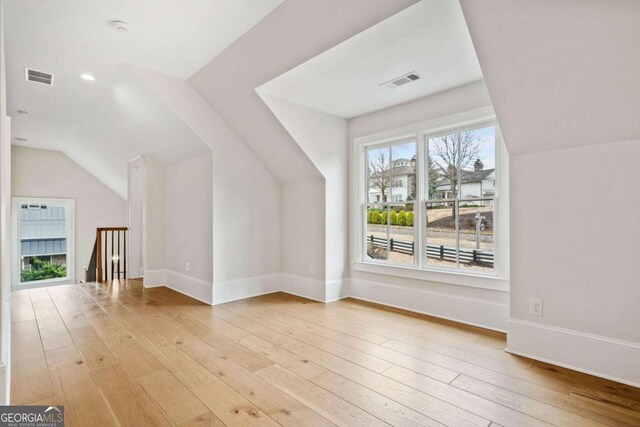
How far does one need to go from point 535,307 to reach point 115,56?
4.35 metres

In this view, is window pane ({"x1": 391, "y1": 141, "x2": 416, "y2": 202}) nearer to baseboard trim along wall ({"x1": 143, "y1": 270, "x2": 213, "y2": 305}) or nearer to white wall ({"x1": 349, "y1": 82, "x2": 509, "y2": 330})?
white wall ({"x1": 349, "y1": 82, "x2": 509, "y2": 330})

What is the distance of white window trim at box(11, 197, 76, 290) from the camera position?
7035mm

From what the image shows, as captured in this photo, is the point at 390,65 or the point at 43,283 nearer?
the point at 390,65

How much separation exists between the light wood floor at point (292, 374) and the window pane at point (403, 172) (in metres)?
1.37

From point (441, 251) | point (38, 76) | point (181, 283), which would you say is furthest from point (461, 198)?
point (38, 76)

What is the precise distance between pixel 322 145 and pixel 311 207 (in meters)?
0.83

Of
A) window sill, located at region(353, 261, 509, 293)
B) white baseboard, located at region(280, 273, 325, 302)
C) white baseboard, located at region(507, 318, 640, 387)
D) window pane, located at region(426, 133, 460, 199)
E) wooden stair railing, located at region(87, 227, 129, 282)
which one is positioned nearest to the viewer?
white baseboard, located at region(507, 318, 640, 387)

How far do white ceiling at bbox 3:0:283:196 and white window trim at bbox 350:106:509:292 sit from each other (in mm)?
2006

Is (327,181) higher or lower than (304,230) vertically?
higher

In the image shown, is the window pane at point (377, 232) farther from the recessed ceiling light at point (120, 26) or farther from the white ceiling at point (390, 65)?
the recessed ceiling light at point (120, 26)

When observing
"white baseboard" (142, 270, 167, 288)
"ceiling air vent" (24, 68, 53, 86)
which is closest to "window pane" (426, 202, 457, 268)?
"white baseboard" (142, 270, 167, 288)

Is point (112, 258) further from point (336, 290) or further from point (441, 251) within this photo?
point (441, 251)

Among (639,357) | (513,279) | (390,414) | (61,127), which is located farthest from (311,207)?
(61,127)

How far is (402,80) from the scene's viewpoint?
10.6 ft
